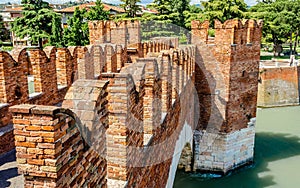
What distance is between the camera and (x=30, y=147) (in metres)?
2.24

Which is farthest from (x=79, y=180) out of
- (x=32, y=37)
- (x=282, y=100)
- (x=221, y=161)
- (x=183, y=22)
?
(x=183, y=22)

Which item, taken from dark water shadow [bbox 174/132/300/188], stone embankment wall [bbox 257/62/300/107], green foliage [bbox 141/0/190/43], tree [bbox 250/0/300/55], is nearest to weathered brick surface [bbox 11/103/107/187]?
dark water shadow [bbox 174/132/300/188]

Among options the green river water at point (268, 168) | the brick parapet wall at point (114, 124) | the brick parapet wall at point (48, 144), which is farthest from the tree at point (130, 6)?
the brick parapet wall at point (48, 144)

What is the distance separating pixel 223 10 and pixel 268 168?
1696 cm

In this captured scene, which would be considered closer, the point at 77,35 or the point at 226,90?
the point at 226,90

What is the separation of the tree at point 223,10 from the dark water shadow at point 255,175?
14538 mm

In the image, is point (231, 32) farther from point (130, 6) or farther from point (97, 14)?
point (130, 6)

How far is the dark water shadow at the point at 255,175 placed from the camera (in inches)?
477

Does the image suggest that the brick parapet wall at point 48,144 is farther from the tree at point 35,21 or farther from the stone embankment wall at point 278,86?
the tree at point 35,21

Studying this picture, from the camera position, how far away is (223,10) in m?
27.1

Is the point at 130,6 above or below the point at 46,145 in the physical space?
above

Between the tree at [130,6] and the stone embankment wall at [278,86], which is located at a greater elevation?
the tree at [130,6]

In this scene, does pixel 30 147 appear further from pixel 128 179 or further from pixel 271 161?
pixel 271 161

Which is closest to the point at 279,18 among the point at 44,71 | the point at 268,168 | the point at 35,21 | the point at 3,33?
the point at 35,21
